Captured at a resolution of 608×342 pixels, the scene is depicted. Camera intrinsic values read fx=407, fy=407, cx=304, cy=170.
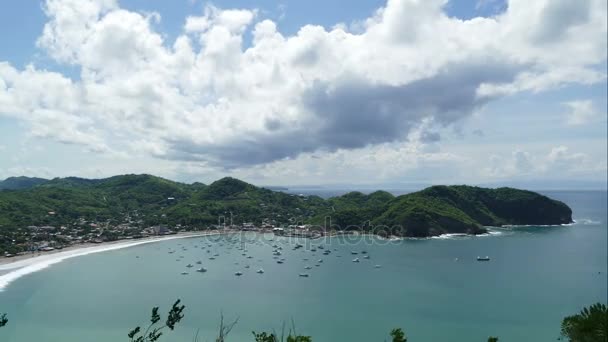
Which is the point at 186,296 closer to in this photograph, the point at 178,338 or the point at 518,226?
the point at 178,338

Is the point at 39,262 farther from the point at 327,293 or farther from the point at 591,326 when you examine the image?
the point at 591,326

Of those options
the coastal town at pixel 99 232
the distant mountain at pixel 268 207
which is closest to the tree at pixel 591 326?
the coastal town at pixel 99 232

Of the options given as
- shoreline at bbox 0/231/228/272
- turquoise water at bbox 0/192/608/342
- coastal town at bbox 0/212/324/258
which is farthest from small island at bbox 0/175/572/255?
turquoise water at bbox 0/192/608/342

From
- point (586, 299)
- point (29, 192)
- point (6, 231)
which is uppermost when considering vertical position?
point (29, 192)

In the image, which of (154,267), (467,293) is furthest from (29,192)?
(467,293)

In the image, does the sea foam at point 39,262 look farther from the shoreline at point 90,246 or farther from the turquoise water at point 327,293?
the turquoise water at point 327,293

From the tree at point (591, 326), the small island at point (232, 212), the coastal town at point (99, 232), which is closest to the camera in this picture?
the tree at point (591, 326)
